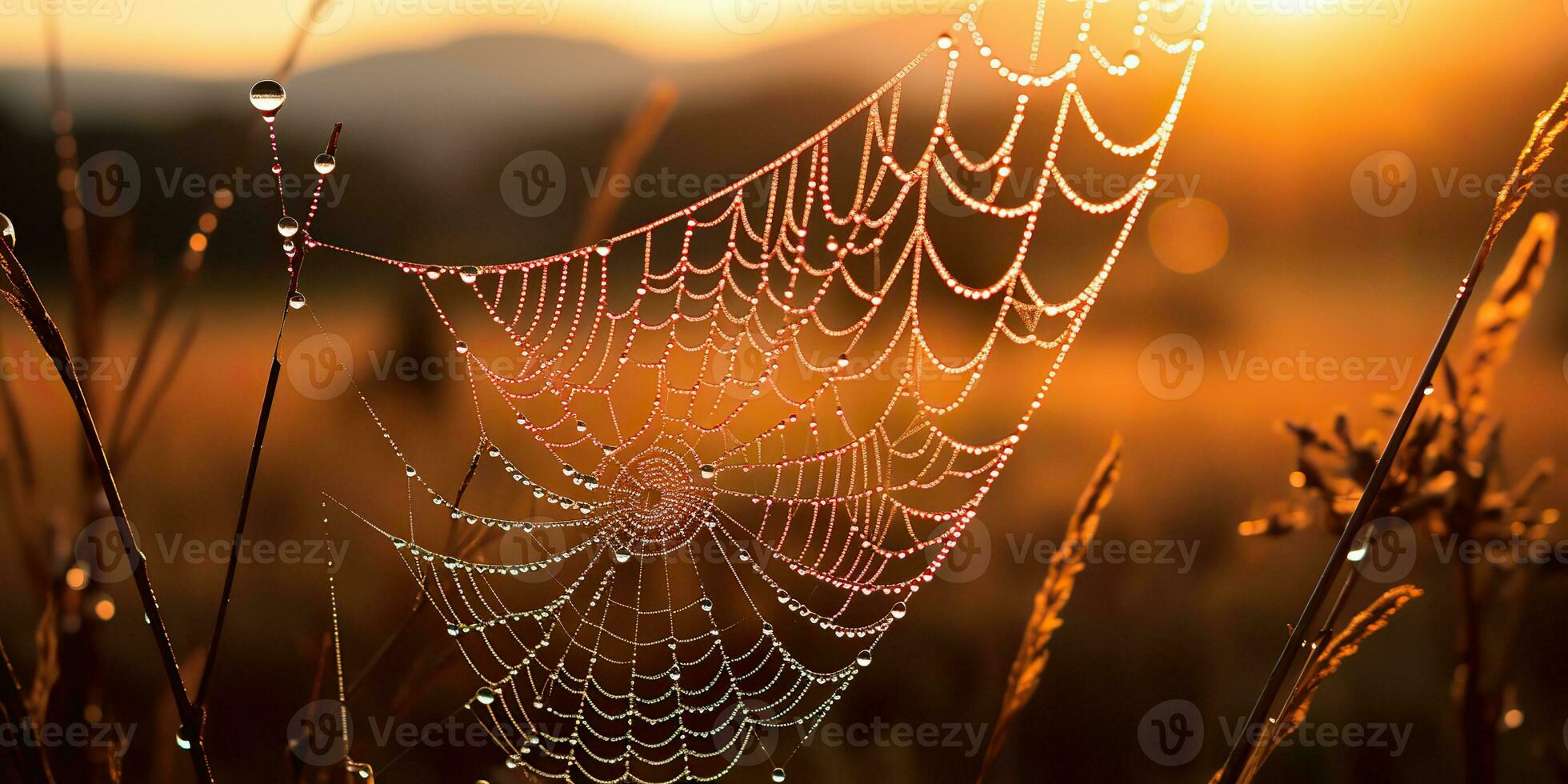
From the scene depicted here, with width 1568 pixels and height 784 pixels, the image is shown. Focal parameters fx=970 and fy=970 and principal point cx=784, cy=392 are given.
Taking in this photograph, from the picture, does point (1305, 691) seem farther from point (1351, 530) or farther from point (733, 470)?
point (733, 470)

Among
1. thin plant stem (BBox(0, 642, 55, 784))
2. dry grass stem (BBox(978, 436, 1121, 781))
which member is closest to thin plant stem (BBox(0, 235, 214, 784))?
thin plant stem (BBox(0, 642, 55, 784))

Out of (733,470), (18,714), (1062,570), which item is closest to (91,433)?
(18,714)

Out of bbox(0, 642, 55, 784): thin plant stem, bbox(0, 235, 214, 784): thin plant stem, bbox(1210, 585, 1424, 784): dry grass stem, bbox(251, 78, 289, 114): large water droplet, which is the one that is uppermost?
bbox(251, 78, 289, 114): large water droplet

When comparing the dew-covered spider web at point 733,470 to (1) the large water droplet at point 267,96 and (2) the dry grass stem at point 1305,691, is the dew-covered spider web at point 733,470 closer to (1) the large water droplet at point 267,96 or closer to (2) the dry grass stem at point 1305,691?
(1) the large water droplet at point 267,96

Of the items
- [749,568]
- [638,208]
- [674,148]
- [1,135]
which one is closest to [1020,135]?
[674,148]

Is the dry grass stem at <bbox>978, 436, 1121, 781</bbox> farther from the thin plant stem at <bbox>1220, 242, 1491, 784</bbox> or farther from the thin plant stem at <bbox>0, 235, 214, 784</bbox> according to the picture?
the thin plant stem at <bbox>0, 235, 214, 784</bbox>

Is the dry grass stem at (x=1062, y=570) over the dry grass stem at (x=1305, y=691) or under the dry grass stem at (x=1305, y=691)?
over

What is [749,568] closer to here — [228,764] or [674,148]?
[228,764]

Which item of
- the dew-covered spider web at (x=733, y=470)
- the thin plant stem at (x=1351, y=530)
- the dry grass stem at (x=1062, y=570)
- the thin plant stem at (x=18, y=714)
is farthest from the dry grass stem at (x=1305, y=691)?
the thin plant stem at (x=18, y=714)
